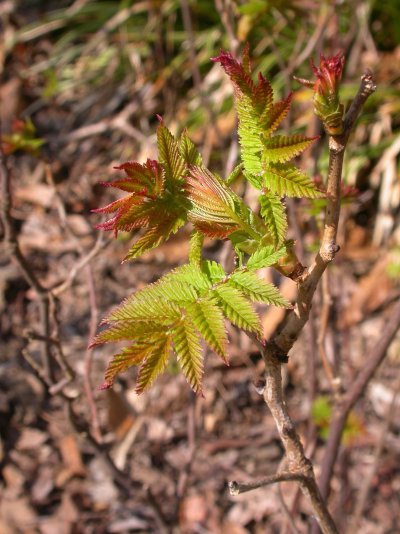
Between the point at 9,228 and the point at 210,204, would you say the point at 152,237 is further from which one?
the point at 9,228

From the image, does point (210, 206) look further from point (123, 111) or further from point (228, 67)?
point (123, 111)

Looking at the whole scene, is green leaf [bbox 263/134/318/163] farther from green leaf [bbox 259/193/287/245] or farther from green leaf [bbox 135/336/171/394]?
green leaf [bbox 135/336/171/394]

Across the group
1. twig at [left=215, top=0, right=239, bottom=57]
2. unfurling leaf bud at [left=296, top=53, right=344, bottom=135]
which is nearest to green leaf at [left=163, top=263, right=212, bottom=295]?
unfurling leaf bud at [left=296, top=53, right=344, bottom=135]

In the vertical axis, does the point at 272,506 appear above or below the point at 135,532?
below

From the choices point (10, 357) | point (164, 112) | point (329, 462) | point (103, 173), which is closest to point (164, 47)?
point (164, 112)

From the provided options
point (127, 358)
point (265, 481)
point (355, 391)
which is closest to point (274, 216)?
point (127, 358)

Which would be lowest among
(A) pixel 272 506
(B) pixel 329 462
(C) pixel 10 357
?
(A) pixel 272 506
